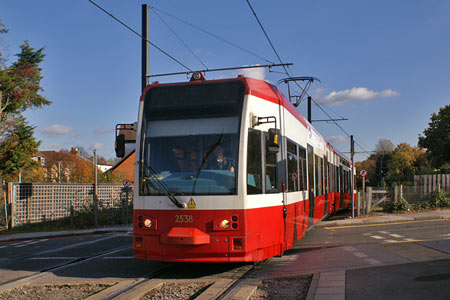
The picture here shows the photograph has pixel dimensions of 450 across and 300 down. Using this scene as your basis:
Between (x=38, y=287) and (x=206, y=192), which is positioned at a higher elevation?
(x=206, y=192)

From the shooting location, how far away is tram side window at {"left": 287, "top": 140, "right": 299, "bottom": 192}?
917 cm

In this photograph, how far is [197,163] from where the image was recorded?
750cm

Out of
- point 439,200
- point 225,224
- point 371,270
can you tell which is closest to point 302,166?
point 371,270

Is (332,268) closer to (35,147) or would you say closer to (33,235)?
(33,235)

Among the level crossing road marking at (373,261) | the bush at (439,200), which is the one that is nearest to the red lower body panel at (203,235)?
the level crossing road marking at (373,261)

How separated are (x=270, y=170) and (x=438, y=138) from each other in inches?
1567

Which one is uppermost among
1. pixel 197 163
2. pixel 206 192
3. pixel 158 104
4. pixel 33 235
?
pixel 158 104

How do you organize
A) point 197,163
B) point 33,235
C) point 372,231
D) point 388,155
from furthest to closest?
point 388,155
point 33,235
point 372,231
point 197,163

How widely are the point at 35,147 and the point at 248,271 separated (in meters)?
22.8

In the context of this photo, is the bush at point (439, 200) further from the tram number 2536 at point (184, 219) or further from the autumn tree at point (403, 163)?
the autumn tree at point (403, 163)

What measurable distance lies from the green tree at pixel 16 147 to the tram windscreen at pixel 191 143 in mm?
21567

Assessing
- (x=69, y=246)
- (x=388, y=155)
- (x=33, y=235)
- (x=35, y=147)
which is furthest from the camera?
(x=388, y=155)

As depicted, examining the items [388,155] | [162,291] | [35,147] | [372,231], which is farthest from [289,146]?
[388,155]

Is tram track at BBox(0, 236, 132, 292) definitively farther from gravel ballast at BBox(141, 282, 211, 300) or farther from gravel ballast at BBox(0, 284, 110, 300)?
gravel ballast at BBox(141, 282, 211, 300)
